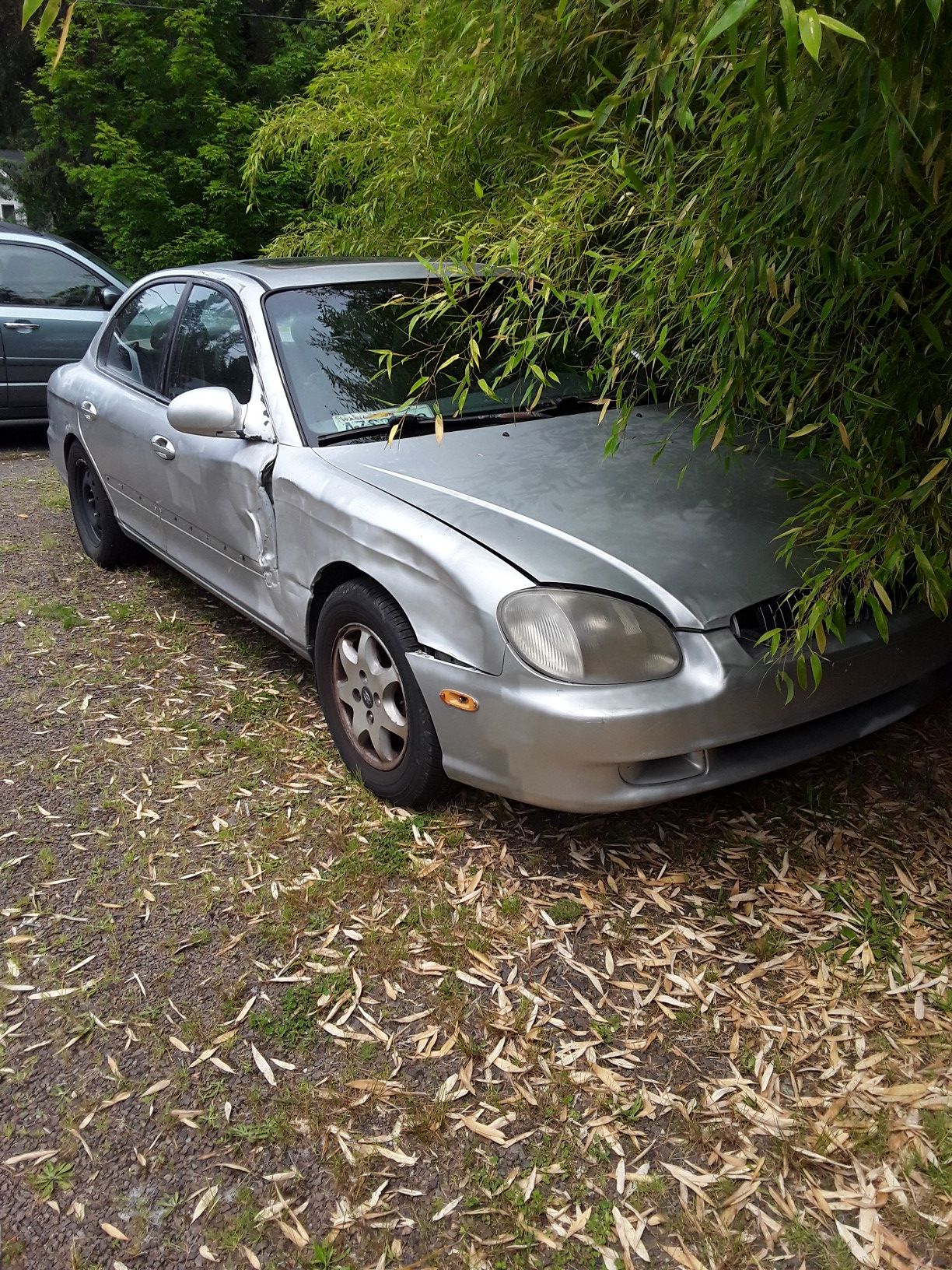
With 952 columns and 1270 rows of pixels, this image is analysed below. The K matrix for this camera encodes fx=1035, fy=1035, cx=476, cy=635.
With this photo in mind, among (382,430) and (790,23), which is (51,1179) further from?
(790,23)

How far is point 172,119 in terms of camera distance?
11969 mm

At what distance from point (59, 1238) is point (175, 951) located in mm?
755

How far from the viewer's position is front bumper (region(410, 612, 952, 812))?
243 cm

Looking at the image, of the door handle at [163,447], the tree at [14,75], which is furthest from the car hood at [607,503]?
the tree at [14,75]

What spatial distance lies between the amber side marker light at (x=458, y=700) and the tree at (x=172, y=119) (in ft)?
32.8

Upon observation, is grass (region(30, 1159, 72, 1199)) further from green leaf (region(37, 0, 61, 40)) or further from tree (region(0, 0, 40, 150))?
tree (region(0, 0, 40, 150))

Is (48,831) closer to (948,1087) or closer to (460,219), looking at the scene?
(948,1087)

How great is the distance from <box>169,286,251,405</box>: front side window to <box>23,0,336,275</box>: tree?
8.04m

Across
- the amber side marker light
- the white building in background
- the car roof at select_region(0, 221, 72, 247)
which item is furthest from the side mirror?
the white building in background

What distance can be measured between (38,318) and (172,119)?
542 centimetres

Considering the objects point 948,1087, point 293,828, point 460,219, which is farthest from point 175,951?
point 460,219

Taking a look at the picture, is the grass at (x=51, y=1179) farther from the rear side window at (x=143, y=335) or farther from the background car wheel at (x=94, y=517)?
the background car wheel at (x=94, y=517)

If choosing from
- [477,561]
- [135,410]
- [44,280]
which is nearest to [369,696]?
[477,561]

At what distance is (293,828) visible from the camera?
301 centimetres
